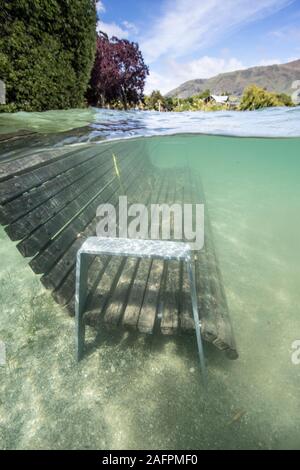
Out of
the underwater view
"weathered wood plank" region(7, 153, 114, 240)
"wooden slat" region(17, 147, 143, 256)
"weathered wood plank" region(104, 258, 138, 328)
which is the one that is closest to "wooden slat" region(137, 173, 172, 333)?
"weathered wood plank" region(104, 258, 138, 328)

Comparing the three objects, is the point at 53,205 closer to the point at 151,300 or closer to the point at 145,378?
the point at 151,300

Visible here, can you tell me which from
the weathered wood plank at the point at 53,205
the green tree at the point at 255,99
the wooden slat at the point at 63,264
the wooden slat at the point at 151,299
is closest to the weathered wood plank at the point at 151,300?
the wooden slat at the point at 151,299

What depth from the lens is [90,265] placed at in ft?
10.7

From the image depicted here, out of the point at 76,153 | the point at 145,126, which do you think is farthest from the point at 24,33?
the point at 76,153

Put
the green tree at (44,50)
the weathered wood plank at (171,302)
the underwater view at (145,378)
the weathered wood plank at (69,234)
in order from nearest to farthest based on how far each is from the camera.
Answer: the underwater view at (145,378) → the weathered wood plank at (171,302) → the weathered wood plank at (69,234) → the green tree at (44,50)

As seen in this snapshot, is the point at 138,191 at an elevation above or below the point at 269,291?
above

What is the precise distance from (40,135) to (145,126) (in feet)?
14.0

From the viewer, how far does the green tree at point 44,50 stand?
22.0 ft

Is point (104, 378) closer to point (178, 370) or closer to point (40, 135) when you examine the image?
point (178, 370)

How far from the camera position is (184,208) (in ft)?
19.7

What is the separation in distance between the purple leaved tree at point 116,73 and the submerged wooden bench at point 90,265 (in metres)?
11.0

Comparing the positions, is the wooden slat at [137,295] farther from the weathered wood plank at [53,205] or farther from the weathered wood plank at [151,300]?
the weathered wood plank at [53,205]

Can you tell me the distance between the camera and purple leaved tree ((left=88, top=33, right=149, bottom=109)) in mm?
12969

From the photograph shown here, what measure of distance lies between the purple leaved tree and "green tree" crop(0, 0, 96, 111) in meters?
3.56
